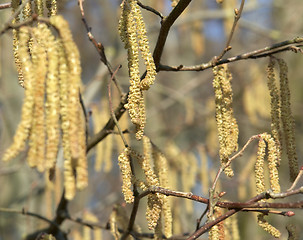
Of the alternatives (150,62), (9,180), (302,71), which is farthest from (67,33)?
(302,71)

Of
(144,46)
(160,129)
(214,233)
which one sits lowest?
(214,233)

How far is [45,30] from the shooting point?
3.66 feet

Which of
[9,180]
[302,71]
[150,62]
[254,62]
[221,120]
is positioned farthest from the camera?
[302,71]

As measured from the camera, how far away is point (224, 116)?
1647 millimetres

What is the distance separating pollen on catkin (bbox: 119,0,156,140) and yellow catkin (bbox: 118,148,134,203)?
0.09m

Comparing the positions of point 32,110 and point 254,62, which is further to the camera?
point 254,62

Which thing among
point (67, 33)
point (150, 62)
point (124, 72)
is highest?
point (124, 72)

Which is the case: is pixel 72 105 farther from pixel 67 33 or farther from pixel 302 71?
pixel 302 71

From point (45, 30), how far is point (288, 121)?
0.97 metres

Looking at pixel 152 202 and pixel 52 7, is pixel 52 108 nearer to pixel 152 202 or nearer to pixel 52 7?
pixel 52 7

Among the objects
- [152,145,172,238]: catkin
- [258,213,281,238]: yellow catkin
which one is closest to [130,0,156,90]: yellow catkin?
[152,145,172,238]: catkin

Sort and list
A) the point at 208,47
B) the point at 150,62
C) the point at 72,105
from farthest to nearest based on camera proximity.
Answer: the point at 208,47 < the point at 150,62 < the point at 72,105

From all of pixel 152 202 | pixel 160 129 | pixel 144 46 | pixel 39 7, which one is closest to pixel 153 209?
pixel 152 202

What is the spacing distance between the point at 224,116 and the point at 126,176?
446 millimetres
